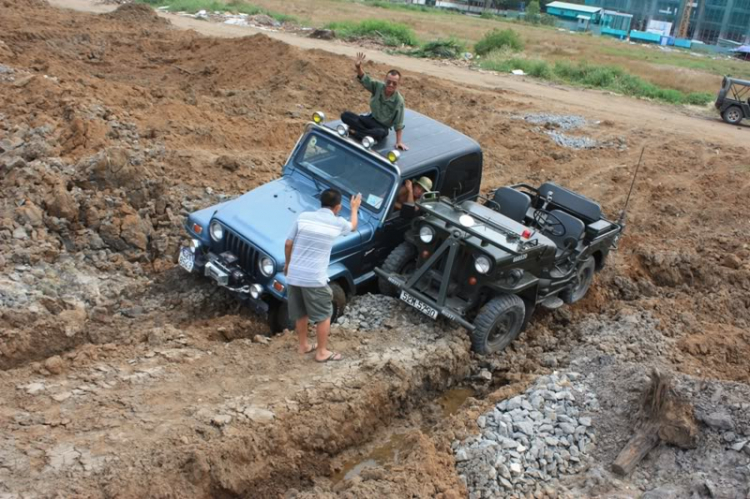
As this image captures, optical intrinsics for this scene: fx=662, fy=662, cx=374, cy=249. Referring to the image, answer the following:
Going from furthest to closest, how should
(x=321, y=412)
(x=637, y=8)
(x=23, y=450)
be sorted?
(x=637, y=8) → (x=321, y=412) → (x=23, y=450)

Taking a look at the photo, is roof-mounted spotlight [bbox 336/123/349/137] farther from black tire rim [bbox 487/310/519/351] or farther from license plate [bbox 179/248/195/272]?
black tire rim [bbox 487/310/519/351]

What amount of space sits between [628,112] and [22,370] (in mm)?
19073

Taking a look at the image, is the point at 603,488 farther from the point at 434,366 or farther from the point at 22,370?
the point at 22,370

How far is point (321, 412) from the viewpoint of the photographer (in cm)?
598

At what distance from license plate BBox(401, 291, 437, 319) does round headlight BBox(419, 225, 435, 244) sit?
24.7 inches

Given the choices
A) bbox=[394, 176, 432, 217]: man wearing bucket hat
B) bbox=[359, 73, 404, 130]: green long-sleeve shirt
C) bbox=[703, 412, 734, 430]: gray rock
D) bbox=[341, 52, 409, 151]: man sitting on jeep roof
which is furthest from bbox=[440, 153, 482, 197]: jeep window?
bbox=[703, 412, 734, 430]: gray rock

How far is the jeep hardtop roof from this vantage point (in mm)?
8016

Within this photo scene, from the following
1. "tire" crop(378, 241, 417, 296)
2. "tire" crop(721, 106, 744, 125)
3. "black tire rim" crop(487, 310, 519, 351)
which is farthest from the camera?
"tire" crop(721, 106, 744, 125)

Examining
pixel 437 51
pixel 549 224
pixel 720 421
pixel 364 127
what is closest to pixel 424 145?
pixel 364 127

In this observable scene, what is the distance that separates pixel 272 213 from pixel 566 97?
16.9 meters

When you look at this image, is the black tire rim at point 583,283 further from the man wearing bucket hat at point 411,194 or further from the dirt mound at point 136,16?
the dirt mound at point 136,16

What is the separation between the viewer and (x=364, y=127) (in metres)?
8.15

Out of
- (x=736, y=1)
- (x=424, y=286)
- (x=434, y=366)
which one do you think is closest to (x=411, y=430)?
(x=434, y=366)

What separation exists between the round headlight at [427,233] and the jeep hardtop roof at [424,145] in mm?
818
